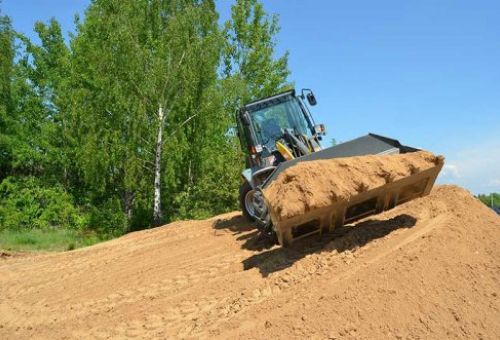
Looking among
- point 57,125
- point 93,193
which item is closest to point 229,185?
point 93,193

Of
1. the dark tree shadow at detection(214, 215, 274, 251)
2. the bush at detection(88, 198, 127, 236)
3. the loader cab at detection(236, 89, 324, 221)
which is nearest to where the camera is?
the dark tree shadow at detection(214, 215, 274, 251)

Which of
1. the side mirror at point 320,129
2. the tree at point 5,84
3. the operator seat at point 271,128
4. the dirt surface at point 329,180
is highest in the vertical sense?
the tree at point 5,84

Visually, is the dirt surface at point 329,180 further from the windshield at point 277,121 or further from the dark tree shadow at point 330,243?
the windshield at point 277,121

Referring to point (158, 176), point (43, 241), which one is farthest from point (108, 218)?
point (43, 241)

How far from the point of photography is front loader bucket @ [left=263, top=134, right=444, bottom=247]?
6.67 meters

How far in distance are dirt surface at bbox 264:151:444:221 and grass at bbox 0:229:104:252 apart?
10316mm

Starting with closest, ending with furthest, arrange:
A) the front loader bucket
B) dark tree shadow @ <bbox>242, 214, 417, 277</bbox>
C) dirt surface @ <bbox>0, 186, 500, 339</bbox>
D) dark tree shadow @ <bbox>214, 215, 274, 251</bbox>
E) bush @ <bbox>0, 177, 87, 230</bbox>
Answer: dirt surface @ <bbox>0, 186, 500, 339</bbox>
the front loader bucket
dark tree shadow @ <bbox>242, 214, 417, 277</bbox>
dark tree shadow @ <bbox>214, 215, 274, 251</bbox>
bush @ <bbox>0, 177, 87, 230</bbox>

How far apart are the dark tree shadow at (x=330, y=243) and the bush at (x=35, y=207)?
1421 centimetres

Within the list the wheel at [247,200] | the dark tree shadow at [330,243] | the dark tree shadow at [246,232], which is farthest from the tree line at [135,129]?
the dark tree shadow at [330,243]

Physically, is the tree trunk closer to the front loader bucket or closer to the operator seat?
the operator seat

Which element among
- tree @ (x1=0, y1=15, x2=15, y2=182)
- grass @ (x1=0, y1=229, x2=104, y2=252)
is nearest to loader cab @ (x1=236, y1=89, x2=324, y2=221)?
grass @ (x1=0, y1=229, x2=104, y2=252)

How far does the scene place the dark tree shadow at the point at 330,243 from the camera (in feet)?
22.7

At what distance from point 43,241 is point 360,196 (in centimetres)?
1224

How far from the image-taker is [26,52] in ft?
86.1
